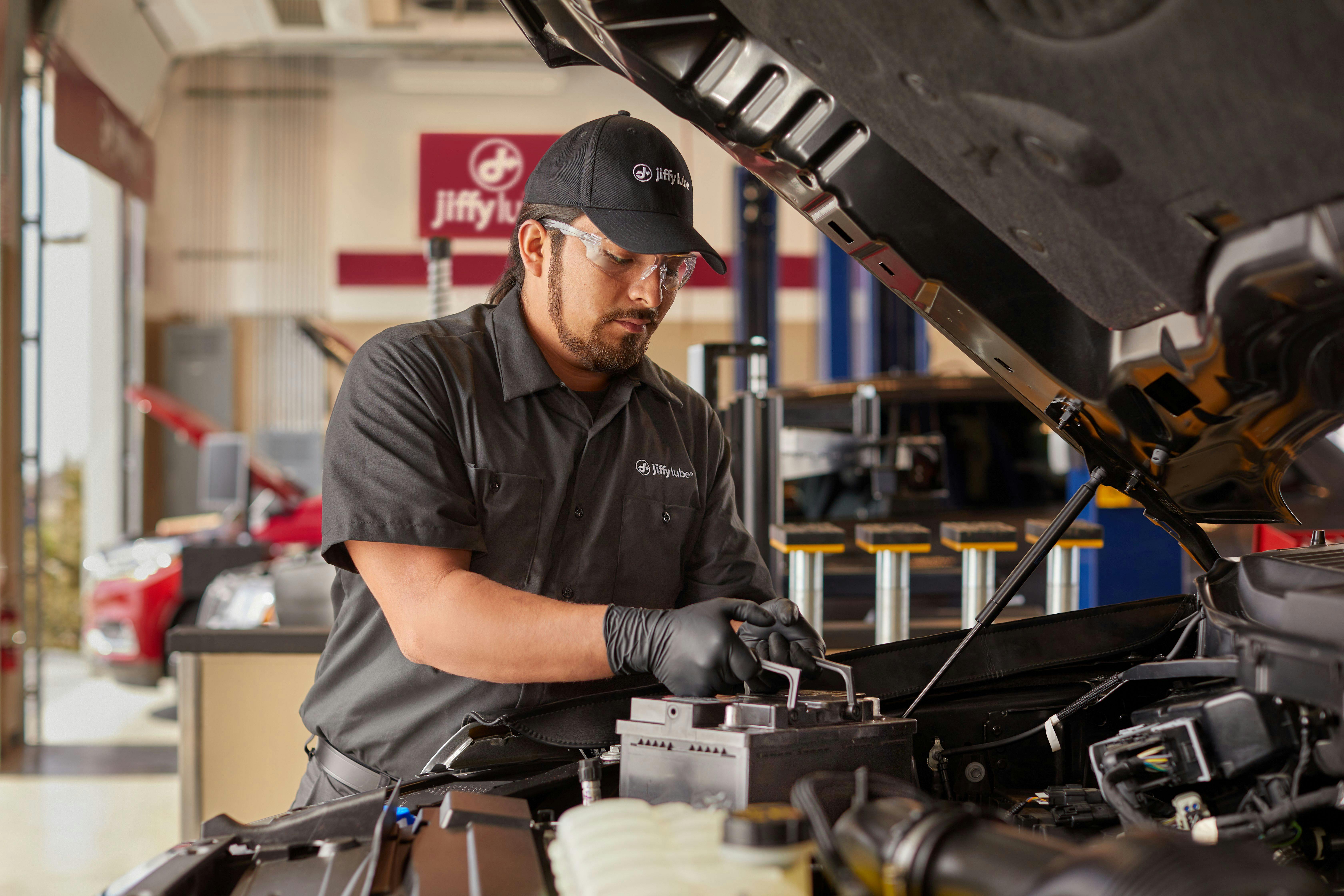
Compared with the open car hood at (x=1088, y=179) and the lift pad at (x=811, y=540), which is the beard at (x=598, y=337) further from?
A: the lift pad at (x=811, y=540)

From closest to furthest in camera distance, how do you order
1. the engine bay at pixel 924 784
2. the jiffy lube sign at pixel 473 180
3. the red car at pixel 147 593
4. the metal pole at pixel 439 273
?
the engine bay at pixel 924 784
the metal pole at pixel 439 273
the jiffy lube sign at pixel 473 180
the red car at pixel 147 593

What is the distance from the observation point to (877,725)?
3.12ft

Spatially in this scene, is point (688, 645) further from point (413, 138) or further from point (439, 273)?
point (413, 138)

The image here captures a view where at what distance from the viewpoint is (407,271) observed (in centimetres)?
930

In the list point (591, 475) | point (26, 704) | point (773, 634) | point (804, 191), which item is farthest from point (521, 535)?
point (26, 704)

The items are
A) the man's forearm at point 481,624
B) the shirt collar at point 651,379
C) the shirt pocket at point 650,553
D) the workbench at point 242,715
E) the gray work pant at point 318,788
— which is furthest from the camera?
the workbench at point 242,715

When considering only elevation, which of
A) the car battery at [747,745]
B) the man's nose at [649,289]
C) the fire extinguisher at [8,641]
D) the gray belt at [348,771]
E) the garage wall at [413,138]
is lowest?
the fire extinguisher at [8,641]

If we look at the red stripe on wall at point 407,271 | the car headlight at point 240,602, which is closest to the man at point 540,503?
the car headlight at point 240,602

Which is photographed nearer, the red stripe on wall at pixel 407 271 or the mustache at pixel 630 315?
the mustache at pixel 630 315

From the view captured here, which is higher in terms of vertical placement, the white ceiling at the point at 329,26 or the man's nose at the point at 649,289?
the white ceiling at the point at 329,26

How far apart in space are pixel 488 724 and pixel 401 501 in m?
0.27

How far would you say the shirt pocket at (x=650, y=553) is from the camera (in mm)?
1493

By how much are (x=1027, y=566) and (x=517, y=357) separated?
2.33ft

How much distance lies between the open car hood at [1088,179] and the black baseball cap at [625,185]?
0.19 metres
